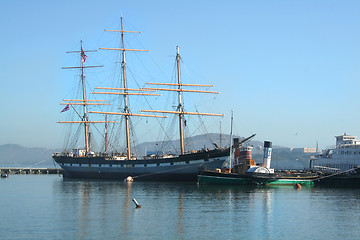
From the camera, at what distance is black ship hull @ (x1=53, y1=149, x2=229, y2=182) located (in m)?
85.1

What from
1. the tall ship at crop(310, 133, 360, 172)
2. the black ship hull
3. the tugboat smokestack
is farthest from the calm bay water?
the tall ship at crop(310, 133, 360, 172)

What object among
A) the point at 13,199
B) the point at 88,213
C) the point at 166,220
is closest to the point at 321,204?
the point at 166,220

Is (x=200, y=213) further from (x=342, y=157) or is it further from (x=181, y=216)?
(x=342, y=157)

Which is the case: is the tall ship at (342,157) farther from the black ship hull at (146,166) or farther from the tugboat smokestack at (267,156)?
the black ship hull at (146,166)

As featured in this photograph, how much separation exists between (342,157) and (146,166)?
3740 cm

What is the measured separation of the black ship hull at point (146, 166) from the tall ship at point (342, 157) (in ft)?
83.0

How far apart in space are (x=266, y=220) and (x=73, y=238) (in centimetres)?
1622

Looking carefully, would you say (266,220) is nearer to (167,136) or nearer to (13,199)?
(13,199)

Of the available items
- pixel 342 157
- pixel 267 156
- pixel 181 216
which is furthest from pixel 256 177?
pixel 181 216

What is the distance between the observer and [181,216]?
141 feet

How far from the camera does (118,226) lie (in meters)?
37.6

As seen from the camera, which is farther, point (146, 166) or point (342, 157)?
point (342, 157)

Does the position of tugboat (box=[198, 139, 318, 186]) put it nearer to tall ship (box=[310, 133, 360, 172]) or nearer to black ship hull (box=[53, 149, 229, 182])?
black ship hull (box=[53, 149, 229, 182])

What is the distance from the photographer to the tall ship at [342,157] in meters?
94.9
